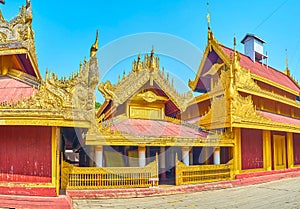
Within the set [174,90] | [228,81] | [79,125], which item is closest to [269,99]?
[228,81]

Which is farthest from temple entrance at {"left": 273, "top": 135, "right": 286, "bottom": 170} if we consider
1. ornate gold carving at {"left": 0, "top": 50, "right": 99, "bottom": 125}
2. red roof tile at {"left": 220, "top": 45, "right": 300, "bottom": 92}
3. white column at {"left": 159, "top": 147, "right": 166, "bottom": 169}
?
ornate gold carving at {"left": 0, "top": 50, "right": 99, "bottom": 125}

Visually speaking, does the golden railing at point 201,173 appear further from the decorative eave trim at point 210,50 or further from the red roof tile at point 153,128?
the decorative eave trim at point 210,50

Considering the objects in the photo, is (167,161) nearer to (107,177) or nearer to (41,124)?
(107,177)

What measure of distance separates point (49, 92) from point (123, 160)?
16.0 ft

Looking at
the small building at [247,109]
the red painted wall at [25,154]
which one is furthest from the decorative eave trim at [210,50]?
the red painted wall at [25,154]

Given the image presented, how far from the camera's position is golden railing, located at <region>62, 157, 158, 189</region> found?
8211 millimetres

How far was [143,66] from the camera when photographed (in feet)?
37.8

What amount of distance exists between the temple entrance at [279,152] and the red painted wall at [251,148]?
53.8 inches

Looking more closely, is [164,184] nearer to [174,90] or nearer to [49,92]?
[174,90]

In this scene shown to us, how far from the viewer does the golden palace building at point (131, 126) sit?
6.75 m

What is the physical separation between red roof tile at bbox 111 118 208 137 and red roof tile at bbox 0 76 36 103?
3287 mm

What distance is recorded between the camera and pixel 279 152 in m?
13.9

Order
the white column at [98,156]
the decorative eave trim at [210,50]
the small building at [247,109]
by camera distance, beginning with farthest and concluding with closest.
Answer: the decorative eave trim at [210,50], the small building at [247,109], the white column at [98,156]

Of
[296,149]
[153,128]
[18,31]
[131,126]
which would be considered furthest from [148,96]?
[296,149]
